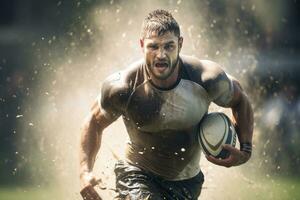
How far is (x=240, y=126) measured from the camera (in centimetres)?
629

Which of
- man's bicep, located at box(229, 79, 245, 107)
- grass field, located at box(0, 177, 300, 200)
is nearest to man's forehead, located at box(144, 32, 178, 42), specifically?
man's bicep, located at box(229, 79, 245, 107)

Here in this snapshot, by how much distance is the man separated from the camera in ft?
19.2

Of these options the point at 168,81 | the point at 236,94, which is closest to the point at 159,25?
the point at 168,81

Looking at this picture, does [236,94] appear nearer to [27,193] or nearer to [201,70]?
[201,70]

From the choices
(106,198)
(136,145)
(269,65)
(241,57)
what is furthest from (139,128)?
(269,65)

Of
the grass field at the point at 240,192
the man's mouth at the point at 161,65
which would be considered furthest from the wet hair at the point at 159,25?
the grass field at the point at 240,192

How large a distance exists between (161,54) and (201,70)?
328 millimetres

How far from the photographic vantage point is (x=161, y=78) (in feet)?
19.1

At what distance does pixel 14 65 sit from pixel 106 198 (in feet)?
42.5

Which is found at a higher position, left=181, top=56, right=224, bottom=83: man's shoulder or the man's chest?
left=181, top=56, right=224, bottom=83: man's shoulder

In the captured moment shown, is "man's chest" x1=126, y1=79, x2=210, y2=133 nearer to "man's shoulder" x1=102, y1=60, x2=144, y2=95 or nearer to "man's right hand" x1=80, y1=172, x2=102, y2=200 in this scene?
"man's shoulder" x1=102, y1=60, x2=144, y2=95

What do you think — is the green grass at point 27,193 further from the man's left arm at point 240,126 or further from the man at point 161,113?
the man's left arm at point 240,126

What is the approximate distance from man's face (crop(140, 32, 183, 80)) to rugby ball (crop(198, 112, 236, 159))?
45 cm

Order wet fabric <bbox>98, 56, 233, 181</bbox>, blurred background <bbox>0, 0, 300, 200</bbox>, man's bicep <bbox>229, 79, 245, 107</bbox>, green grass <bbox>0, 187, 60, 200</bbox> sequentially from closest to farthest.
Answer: wet fabric <bbox>98, 56, 233, 181</bbox> < man's bicep <bbox>229, 79, 245, 107</bbox> < green grass <bbox>0, 187, 60, 200</bbox> < blurred background <bbox>0, 0, 300, 200</bbox>
